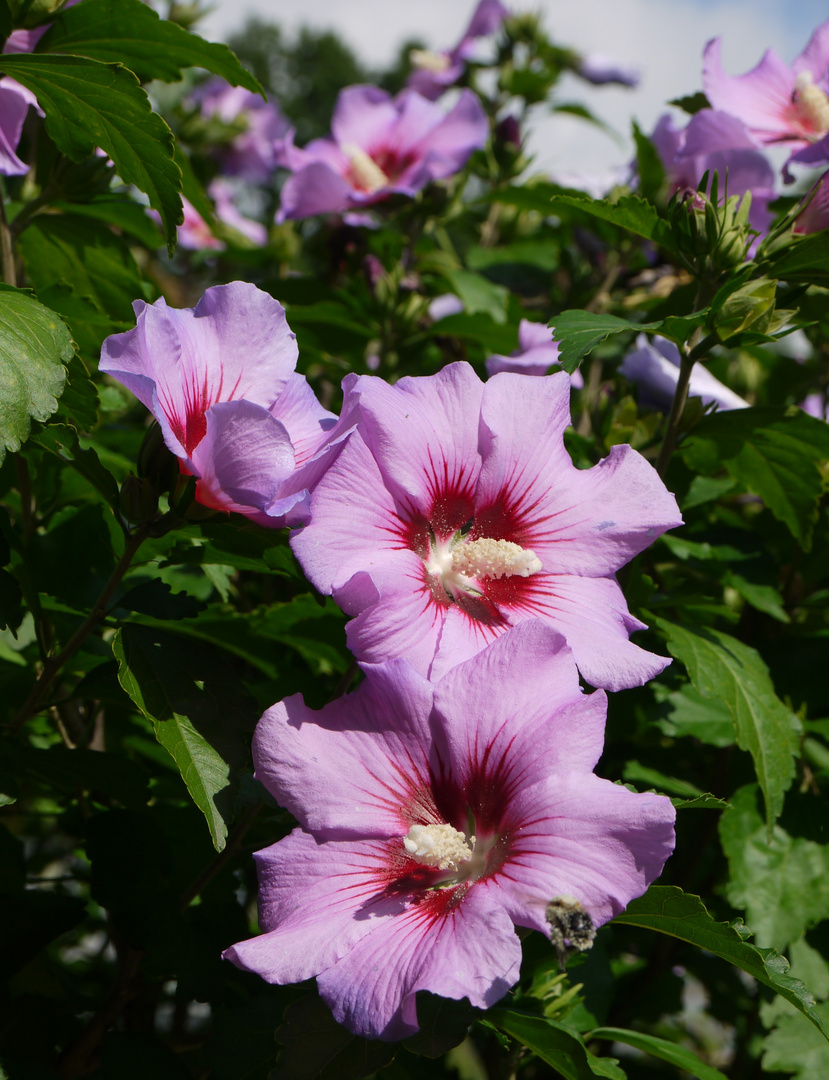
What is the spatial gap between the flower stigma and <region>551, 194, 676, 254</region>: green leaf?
1.54 ft

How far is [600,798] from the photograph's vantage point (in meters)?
0.85

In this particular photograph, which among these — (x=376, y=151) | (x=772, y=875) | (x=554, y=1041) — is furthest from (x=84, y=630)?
(x=376, y=151)

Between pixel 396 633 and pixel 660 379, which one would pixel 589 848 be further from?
pixel 660 379

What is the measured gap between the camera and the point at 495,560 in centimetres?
105

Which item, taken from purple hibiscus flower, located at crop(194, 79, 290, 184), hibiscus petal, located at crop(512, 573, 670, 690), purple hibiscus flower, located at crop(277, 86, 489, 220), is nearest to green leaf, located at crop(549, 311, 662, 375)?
hibiscus petal, located at crop(512, 573, 670, 690)

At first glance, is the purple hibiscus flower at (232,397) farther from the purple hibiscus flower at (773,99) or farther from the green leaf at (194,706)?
the purple hibiscus flower at (773,99)

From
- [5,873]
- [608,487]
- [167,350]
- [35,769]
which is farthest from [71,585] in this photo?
[608,487]

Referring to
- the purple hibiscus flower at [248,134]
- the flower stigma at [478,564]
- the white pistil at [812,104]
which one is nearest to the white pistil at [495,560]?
the flower stigma at [478,564]

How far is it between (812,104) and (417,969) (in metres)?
1.51

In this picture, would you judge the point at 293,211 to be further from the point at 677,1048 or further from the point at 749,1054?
the point at 749,1054

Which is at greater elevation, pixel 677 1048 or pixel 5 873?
pixel 677 1048

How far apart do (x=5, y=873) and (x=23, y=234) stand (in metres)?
1.06

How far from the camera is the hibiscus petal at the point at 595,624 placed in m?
0.93

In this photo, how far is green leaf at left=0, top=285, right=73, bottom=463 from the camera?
36.3 inches
